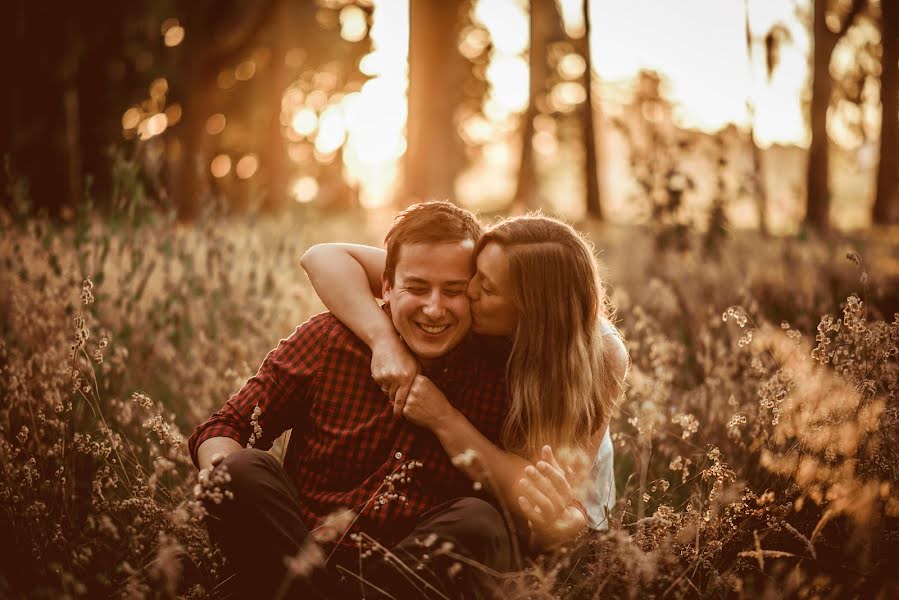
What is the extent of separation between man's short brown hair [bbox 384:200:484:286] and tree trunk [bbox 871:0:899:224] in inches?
485

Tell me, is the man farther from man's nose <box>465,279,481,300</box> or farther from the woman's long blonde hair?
the woman's long blonde hair

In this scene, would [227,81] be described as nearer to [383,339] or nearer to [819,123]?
[819,123]

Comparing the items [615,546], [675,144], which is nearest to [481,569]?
[615,546]

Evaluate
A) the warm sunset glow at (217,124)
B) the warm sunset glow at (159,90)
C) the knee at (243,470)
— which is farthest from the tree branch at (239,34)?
the knee at (243,470)

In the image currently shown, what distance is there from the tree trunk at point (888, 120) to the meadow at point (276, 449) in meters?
10.4

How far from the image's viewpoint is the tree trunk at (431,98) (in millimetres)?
9648

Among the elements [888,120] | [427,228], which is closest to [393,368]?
[427,228]

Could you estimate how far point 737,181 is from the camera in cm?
771

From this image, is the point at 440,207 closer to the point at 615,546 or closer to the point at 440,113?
the point at 615,546

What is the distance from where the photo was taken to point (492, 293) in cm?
282

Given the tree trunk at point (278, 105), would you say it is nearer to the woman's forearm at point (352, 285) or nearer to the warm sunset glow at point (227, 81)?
the warm sunset glow at point (227, 81)

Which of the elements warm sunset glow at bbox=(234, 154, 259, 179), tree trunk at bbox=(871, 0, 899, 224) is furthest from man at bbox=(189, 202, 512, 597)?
warm sunset glow at bbox=(234, 154, 259, 179)

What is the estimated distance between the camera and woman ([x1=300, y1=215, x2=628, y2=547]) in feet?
8.60

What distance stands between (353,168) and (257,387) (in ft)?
88.1
